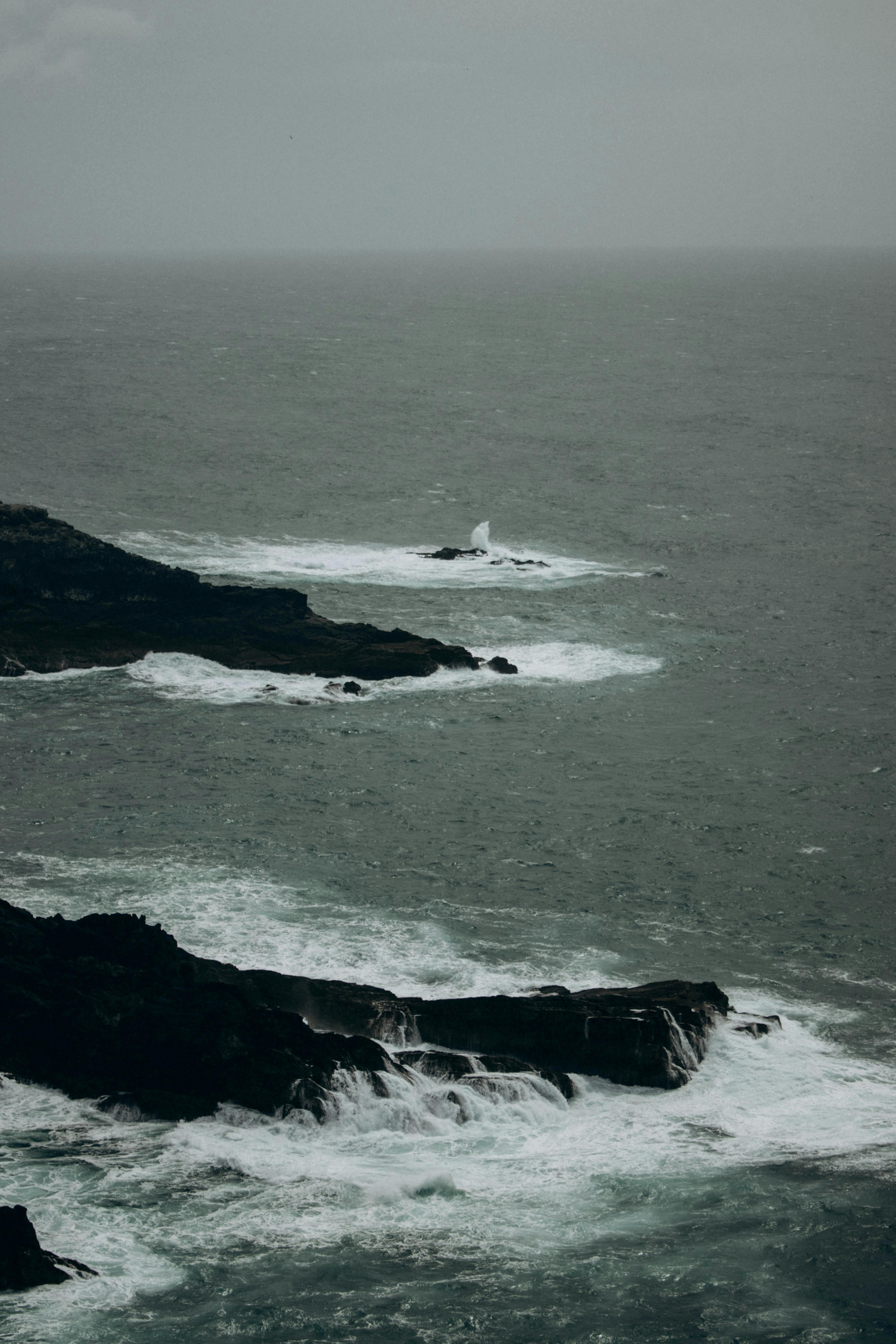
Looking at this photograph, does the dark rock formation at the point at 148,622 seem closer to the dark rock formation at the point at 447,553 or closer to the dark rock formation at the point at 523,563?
the dark rock formation at the point at 447,553

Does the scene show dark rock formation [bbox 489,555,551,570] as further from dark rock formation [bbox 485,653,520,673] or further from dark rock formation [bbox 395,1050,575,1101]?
dark rock formation [bbox 395,1050,575,1101]

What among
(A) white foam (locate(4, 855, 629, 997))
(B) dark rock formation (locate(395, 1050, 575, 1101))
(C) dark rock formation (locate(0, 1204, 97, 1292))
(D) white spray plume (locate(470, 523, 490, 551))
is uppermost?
(D) white spray plume (locate(470, 523, 490, 551))

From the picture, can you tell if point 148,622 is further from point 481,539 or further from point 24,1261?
point 24,1261

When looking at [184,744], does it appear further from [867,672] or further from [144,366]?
[144,366]

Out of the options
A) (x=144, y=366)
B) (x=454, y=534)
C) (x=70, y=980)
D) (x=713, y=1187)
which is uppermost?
(x=144, y=366)

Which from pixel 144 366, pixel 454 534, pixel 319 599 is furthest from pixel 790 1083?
pixel 144 366

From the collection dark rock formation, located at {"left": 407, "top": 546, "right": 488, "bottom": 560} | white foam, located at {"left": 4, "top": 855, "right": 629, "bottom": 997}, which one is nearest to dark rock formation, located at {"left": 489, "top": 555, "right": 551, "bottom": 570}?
dark rock formation, located at {"left": 407, "top": 546, "right": 488, "bottom": 560}
